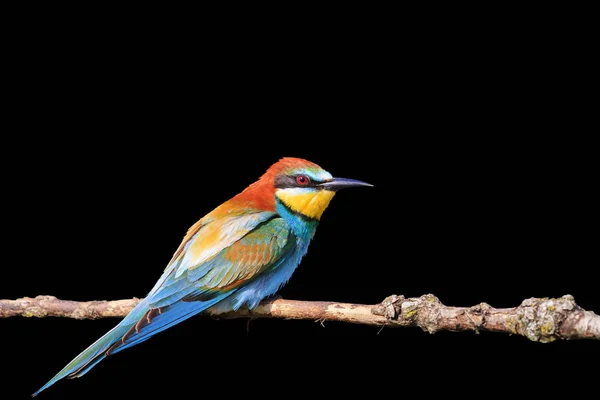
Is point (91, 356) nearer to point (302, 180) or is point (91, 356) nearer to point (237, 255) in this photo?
point (237, 255)

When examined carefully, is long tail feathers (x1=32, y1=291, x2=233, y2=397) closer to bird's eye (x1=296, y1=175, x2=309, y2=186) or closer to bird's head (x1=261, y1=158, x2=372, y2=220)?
bird's head (x1=261, y1=158, x2=372, y2=220)

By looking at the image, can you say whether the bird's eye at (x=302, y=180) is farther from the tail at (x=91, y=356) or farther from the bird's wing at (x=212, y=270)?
the tail at (x=91, y=356)

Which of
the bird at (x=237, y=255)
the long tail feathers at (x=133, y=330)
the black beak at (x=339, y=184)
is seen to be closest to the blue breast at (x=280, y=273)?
the bird at (x=237, y=255)

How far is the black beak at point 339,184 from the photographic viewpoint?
200 inches

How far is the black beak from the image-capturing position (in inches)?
200

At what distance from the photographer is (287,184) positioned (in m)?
5.21

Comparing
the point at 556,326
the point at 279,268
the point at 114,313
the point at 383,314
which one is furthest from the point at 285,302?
the point at 556,326

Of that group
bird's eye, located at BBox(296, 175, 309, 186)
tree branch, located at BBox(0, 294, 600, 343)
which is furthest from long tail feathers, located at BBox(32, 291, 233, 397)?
bird's eye, located at BBox(296, 175, 309, 186)

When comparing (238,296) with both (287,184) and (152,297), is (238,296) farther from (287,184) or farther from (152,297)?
(287,184)

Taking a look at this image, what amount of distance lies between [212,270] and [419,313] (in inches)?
58.7

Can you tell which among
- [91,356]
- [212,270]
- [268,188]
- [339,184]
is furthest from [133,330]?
[339,184]

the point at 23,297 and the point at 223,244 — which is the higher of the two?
the point at 223,244

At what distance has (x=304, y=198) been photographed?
17.0ft

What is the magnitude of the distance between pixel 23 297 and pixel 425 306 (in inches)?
114
